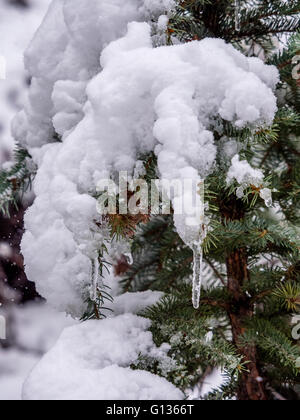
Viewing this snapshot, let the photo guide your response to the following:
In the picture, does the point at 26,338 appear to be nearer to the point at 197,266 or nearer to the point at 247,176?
the point at 197,266

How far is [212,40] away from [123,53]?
0.56ft

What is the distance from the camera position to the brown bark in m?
0.92

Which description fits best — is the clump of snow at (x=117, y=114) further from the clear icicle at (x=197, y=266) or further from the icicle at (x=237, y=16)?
the icicle at (x=237, y=16)

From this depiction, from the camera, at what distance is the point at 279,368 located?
3.28ft

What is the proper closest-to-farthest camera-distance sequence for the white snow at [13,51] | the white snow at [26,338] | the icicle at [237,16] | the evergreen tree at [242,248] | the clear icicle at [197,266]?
the clear icicle at [197,266] < the evergreen tree at [242,248] < the icicle at [237,16] < the white snow at [13,51] < the white snow at [26,338]

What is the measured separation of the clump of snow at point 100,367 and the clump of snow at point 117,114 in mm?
95

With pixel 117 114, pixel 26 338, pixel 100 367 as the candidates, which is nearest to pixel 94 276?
pixel 100 367

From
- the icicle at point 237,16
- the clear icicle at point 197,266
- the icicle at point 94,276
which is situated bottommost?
the icicle at point 94,276

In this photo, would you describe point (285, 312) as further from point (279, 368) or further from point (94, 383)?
point (94, 383)

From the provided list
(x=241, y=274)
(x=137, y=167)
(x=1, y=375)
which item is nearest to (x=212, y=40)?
(x=137, y=167)

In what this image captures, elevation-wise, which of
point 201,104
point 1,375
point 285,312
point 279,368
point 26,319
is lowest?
point 1,375

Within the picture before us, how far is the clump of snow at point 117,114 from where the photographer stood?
2.11ft

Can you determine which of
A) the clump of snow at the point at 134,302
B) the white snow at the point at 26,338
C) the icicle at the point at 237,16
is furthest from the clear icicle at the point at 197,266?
the white snow at the point at 26,338

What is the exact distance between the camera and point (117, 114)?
69cm
